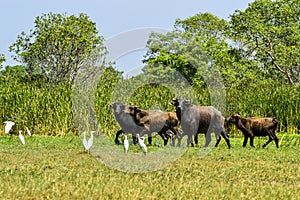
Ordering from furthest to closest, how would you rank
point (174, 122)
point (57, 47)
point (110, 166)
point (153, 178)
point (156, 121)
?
point (57, 47) < point (174, 122) < point (156, 121) < point (110, 166) < point (153, 178)

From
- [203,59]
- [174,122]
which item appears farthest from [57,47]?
[174,122]

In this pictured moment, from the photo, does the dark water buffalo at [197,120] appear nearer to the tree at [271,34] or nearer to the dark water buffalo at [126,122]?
the dark water buffalo at [126,122]

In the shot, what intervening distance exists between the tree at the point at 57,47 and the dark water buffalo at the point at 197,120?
25343mm

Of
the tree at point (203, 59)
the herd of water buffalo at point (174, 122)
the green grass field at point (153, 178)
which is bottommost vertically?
the green grass field at point (153, 178)

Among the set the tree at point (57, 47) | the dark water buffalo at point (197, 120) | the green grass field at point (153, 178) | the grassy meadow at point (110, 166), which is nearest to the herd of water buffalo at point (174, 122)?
the dark water buffalo at point (197, 120)

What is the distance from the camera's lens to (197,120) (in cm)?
1388

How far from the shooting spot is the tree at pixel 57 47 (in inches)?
1547

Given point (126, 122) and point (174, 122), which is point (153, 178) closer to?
point (126, 122)

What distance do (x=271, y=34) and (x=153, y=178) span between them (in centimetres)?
3782

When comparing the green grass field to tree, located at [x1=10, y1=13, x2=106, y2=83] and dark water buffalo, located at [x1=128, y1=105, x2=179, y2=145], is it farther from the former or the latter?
tree, located at [x1=10, y1=13, x2=106, y2=83]

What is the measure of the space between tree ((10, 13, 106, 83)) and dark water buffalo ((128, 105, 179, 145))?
2519 centimetres

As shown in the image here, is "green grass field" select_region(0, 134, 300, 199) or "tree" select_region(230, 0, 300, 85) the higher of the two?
"tree" select_region(230, 0, 300, 85)

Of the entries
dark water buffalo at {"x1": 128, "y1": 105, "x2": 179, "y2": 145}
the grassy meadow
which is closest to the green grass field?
the grassy meadow

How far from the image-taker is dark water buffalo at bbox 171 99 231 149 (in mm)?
13617
